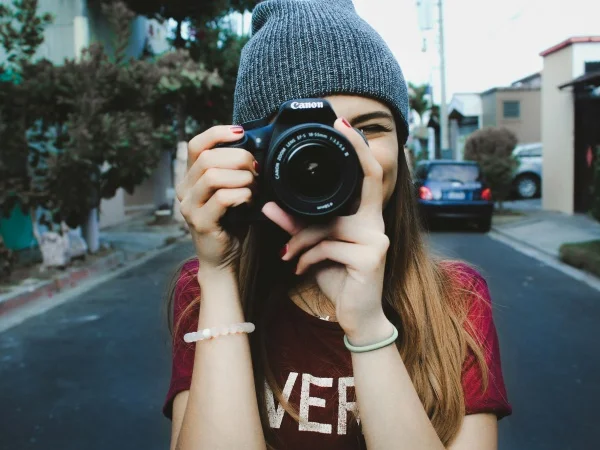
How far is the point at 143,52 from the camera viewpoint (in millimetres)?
14945

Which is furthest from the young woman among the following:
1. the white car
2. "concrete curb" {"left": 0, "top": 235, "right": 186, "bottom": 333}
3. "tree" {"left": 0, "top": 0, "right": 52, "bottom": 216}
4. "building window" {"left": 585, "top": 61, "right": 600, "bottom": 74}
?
the white car

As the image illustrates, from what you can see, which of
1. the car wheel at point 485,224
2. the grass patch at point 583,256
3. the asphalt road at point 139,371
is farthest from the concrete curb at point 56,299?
the car wheel at point 485,224

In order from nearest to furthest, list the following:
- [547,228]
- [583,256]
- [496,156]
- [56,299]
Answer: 1. [56,299]
2. [583,256]
3. [547,228]
4. [496,156]

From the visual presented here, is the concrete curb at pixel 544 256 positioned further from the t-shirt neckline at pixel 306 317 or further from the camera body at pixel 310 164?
the camera body at pixel 310 164

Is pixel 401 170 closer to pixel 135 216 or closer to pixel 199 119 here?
pixel 199 119

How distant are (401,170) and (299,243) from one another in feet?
1.20

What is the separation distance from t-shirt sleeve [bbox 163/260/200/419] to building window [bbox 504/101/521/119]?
2569cm

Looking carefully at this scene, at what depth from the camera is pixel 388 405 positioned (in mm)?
1083

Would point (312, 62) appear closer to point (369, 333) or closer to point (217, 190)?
point (217, 190)

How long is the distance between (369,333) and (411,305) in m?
0.22

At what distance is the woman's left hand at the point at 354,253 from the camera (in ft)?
3.69

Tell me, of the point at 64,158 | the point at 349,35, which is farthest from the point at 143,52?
the point at 349,35

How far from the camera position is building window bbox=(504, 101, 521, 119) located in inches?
993

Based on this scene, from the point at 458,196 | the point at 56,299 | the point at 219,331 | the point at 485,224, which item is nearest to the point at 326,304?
the point at 219,331
